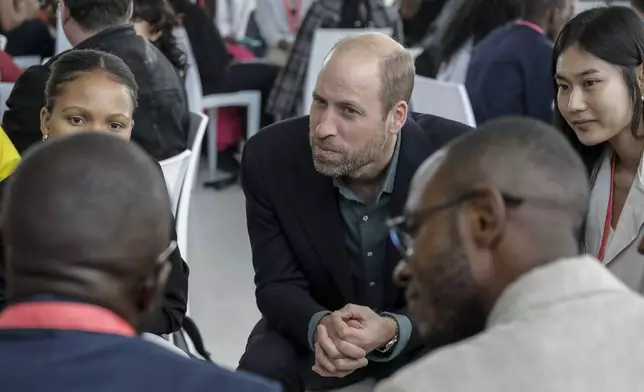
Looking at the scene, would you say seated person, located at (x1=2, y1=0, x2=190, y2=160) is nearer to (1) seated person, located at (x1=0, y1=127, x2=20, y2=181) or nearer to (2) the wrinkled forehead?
(1) seated person, located at (x1=0, y1=127, x2=20, y2=181)

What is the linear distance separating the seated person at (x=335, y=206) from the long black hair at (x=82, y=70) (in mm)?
321

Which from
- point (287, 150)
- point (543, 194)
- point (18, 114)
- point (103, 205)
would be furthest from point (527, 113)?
point (103, 205)

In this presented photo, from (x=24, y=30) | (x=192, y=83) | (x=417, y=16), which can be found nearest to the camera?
(x=24, y=30)

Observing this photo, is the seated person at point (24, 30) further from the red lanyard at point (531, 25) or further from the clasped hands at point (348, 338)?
the clasped hands at point (348, 338)

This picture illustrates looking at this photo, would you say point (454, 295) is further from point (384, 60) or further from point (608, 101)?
point (608, 101)

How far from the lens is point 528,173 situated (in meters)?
1.14

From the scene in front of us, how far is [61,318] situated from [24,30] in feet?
12.4

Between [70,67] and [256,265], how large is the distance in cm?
61

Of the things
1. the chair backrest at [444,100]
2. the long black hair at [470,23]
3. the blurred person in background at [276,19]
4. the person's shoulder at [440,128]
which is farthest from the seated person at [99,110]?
the blurred person in background at [276,19]

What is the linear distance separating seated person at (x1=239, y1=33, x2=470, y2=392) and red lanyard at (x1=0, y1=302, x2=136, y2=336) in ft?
3.08

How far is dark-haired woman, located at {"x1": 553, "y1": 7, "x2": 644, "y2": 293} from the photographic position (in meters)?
2.04

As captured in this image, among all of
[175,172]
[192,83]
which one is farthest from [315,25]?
[175,172]

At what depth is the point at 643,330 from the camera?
3.31 ft

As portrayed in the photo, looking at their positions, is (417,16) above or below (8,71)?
below
